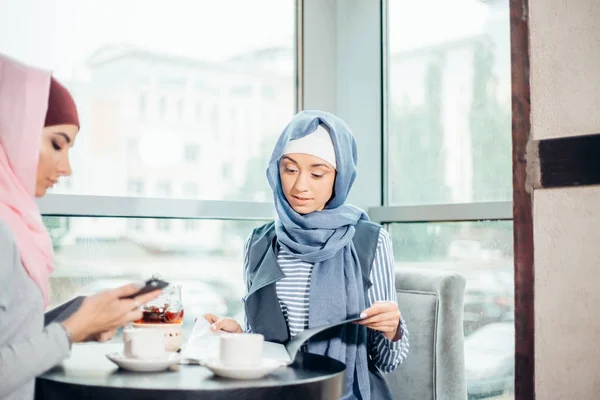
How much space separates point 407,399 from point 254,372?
89 centimetres

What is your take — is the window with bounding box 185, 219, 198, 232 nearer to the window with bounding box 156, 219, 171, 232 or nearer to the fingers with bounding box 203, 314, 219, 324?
the window with bounding box 156, 219, 171, 232

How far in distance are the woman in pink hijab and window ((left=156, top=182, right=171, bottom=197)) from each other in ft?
2.80

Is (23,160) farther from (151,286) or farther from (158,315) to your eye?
(158,315)

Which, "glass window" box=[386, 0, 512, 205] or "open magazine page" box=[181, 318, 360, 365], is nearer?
"open magazine page" box=[181, 318, 360, 365]

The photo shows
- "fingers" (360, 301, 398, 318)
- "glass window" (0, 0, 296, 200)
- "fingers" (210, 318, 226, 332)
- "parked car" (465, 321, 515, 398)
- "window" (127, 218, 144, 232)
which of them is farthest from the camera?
"parked car" (465, 321, 515, 398)

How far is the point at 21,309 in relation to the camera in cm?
110

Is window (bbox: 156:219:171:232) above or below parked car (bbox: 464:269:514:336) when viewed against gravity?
above

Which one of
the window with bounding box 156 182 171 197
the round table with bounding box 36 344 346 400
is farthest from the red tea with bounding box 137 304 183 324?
the window with bounding box 156 182 171 197

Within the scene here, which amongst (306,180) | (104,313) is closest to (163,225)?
(306,180)

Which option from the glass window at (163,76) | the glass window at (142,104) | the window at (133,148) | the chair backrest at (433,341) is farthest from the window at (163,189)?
the chair backrest at (433,341)

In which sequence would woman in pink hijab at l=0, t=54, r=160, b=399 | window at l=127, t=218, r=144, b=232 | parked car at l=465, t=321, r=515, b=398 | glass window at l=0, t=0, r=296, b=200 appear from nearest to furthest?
1. woman in pink hijab at l=0, t=54, r=160, b=399
2. glass window at l=0, t=0, r=296, b=200
3. window at l=127, t=218, r=144, b=232
4. parked car at l=465, t=321, r=515, b=398

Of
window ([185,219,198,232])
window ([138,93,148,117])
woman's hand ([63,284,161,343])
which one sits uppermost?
window ([138,93,148,117])

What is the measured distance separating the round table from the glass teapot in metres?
0.15

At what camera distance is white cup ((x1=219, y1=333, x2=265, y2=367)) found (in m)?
1.23
